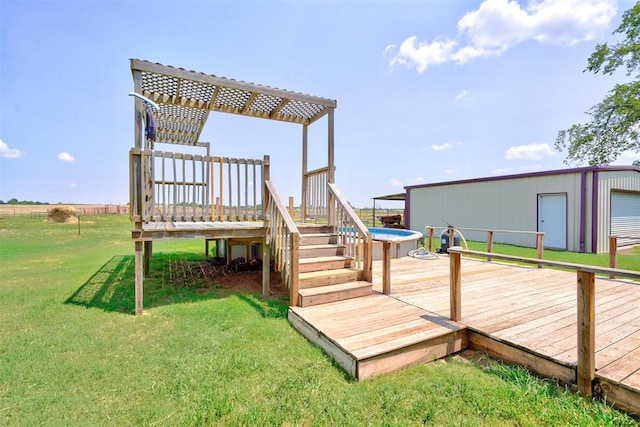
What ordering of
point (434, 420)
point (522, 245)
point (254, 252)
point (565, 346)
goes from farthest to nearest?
point (522, 245) < point (254, 252) < point (565, 346) < point (434, 420)

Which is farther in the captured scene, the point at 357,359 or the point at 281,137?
the point at 281,137

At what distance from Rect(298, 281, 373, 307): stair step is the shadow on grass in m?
0.41

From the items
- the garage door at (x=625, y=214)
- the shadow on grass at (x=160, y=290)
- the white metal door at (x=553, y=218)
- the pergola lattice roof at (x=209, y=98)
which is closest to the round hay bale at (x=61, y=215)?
the shadow on grass at (x=160, y=290)

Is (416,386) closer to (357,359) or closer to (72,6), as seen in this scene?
(357,359)

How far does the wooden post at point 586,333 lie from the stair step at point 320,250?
3104 millimetres

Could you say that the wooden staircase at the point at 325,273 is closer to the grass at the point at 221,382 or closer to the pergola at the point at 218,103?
the grass at the point at 221,382

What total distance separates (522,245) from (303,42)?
10.6m

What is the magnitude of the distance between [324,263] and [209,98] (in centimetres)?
370

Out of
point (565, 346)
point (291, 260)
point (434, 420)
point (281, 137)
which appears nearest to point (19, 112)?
point (281, 137)

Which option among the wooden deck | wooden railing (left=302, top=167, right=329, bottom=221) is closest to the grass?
the wooden deck

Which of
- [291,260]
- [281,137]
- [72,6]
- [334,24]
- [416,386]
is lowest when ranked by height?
[416,386]

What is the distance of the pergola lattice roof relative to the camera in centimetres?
418

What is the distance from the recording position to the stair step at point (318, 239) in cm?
480

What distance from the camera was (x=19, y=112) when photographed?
8070mm
